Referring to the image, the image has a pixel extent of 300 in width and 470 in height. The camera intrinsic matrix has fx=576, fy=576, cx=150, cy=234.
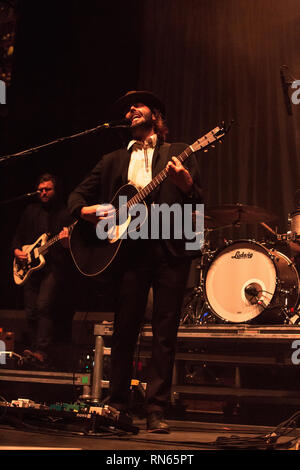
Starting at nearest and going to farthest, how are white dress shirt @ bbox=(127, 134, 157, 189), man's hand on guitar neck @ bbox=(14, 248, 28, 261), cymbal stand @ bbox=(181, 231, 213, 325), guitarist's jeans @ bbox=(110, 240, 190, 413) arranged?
guitarist's jeans @ bbox=(110, 240, 190, 413)
white dress shirt @ bbox=(127, 134, 157, 189)
cymbal stand @ bbox=(181, 231, 213, 325)
man's hand on guitar neck @ bbox=(14, 248, 28, 261)

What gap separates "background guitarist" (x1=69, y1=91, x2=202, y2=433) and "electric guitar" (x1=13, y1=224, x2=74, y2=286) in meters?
2.25

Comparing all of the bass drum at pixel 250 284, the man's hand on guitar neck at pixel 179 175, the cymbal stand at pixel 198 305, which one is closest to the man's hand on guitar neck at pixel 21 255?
the cymbal stand at pixel 198 305

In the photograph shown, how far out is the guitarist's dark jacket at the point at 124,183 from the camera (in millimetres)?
3006

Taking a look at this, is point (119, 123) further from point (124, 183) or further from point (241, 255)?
point (241, 255)

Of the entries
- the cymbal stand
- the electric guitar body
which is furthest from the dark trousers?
the cymbal stand

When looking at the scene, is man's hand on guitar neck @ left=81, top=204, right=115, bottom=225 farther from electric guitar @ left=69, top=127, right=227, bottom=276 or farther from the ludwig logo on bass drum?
the ludwig logo on bass drum

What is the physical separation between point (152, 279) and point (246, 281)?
5.27 feet

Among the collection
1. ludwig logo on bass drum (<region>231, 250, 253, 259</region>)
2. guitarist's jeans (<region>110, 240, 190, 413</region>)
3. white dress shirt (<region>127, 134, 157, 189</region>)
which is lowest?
guitarist's jeans (<region>110, 240, 190, 413</region>)

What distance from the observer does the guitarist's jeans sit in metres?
2.92

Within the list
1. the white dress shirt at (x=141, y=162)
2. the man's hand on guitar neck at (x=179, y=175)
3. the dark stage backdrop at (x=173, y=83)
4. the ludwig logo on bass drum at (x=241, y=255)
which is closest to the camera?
the man's hand on guitar neck at (x=179, y=175)

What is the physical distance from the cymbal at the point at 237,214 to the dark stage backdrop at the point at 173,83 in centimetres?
81

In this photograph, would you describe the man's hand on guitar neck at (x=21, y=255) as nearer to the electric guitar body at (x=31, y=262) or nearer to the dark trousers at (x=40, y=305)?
the electric guitar body at (x=31, y=262)
